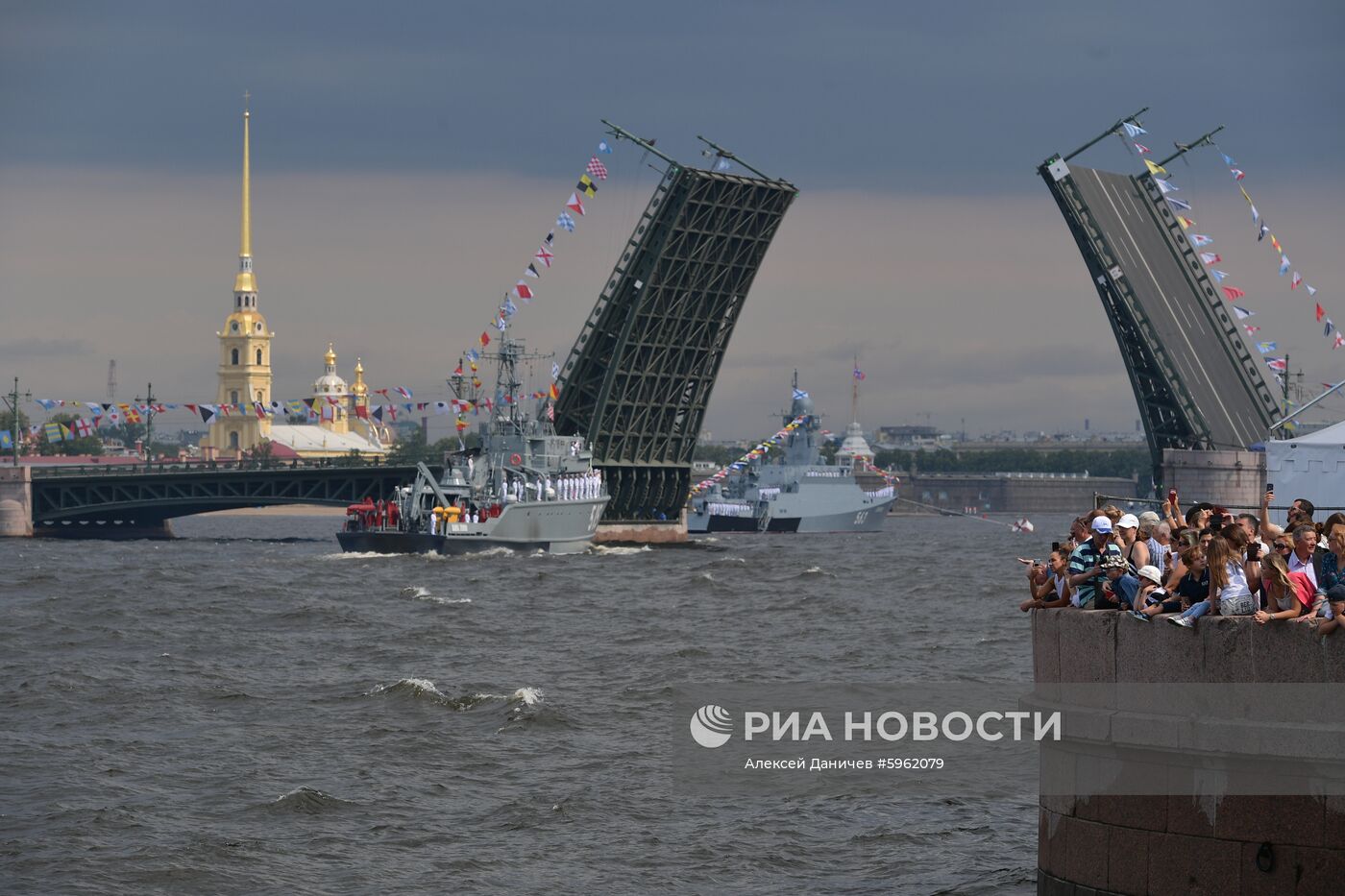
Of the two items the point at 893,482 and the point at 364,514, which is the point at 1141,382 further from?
the point at 893,482

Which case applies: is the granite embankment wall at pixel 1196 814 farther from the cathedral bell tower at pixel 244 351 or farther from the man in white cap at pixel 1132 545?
the cathedral bell tower at pixel 244 351

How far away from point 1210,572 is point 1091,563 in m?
1.22

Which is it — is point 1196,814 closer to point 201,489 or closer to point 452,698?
point 452,698

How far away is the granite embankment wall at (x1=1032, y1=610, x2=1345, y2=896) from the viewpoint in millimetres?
7938

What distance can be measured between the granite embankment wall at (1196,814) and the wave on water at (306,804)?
7.45 m

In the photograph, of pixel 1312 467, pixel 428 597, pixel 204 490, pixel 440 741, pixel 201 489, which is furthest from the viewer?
pixel 201 489

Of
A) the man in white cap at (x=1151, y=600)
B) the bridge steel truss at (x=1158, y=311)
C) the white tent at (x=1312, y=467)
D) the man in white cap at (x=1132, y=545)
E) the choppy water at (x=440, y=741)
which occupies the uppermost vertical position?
the bridge steel truss at (x=1158, y=311)

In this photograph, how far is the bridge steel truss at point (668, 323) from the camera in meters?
51.0

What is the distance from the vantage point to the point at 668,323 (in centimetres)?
5531

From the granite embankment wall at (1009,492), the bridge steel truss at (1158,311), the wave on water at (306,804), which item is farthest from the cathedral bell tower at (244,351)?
the wave on water at (306,804)

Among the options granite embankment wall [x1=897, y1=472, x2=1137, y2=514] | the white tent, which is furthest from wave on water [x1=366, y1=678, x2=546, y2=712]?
granite embankment wall [x1=897, y1=472, x2=1137, y2=514]

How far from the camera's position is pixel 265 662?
1039 inches

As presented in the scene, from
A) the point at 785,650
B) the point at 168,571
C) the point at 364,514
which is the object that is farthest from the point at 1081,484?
the point at 785,650

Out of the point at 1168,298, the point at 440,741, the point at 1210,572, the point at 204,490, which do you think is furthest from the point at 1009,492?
the point at 1210,572
